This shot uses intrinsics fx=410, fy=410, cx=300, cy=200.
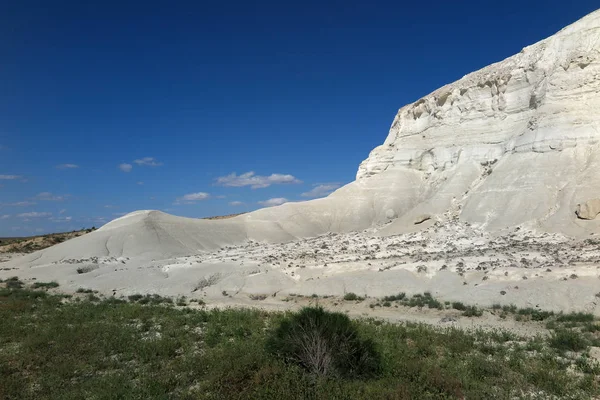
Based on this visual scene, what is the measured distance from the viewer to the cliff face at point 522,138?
2991cm

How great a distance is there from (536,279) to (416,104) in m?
35.8

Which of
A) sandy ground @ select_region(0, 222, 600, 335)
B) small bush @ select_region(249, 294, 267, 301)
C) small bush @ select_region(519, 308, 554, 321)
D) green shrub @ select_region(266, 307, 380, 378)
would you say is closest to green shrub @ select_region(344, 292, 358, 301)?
sandy ground @ select_region(0, 222, 600, 335)

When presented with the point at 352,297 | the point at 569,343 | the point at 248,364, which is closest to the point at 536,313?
the point at 569,343

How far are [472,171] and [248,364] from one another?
3726 cm

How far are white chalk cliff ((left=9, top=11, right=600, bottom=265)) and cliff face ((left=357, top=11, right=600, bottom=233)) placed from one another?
9cm

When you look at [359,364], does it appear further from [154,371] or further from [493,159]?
[493,159]

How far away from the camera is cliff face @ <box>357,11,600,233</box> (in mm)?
29913

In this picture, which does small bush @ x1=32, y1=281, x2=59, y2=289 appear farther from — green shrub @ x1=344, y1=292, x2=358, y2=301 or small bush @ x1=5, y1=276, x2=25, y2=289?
green shrub @ x1=344, y1=292, x2=358, y2=301

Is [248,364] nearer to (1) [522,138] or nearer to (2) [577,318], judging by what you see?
(2) [577,318]

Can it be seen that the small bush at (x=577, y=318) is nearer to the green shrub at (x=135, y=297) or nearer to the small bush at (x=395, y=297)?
the small bush at (x=395, y=297)

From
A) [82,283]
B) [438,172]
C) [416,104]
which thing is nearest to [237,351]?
[82,283]

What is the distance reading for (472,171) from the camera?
3969 centimetres

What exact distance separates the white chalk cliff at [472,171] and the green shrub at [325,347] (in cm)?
2373

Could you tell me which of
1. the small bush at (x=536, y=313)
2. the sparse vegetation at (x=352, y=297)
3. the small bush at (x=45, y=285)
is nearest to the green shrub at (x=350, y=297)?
the sparse vegetation at (x=352, y=297)
